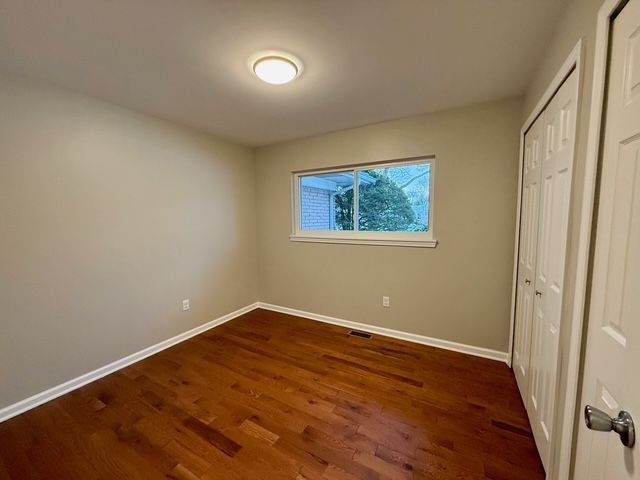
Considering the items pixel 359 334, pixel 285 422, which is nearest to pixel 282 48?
pixel 285 422

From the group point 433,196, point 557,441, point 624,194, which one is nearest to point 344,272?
point 433,196

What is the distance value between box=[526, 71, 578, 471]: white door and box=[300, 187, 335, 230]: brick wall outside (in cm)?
221

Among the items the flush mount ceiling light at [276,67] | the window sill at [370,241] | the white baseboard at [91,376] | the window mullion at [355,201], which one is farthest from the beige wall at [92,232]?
the window mullion at [355,201]

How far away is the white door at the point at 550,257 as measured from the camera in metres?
1.16

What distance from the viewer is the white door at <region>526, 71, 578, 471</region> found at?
1164 millimetres

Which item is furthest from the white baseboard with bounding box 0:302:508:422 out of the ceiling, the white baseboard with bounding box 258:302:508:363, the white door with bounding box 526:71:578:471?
the ceiling

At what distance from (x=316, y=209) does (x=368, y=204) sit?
2.53 feet

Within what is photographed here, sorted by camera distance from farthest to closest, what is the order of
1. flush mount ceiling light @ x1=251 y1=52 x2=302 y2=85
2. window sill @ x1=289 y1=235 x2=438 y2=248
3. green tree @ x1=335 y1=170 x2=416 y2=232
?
green tree @ x1=335 y1=170 x2=416 y2=232 < window sill @ x1=289 y1=235 x2=438 y2=248 < flush mount ceiling light @ x1=251 y1=52 x2=302 y2=85

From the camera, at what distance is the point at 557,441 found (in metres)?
1.16

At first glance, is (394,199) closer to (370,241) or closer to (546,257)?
(370,241)

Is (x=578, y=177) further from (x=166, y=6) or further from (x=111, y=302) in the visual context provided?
(x=111, y=302)

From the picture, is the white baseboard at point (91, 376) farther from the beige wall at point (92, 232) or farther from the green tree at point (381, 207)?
the green tree at point (381, 207)

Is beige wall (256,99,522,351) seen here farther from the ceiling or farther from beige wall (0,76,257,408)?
beige wall (0,76,257,408)

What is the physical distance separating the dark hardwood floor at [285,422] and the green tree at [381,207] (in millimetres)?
1342
